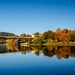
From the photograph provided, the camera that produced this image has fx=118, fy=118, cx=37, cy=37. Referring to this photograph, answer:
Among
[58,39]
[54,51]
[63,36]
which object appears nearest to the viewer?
[54,51]

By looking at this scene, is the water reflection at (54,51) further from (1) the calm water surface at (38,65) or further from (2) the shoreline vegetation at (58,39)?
(2) the shoreline vegetation at (58,39)

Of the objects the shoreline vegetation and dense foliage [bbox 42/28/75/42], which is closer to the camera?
dense foliage [bbox 42/28/75/42]

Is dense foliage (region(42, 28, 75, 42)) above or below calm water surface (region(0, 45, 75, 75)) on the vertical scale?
above

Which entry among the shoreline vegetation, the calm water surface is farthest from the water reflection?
the shoreline vegetation

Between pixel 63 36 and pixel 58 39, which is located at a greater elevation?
pixel 63 36

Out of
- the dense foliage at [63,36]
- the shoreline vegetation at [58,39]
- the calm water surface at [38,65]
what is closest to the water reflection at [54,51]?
the calm water surface at [38,65]

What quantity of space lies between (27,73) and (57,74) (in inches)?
88.0

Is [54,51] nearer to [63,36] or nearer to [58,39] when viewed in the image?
[63,36]

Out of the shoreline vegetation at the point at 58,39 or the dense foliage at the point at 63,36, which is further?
the shoreline vegetation at the point at 58,39

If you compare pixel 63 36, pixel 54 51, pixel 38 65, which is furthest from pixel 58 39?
pixel 38 65

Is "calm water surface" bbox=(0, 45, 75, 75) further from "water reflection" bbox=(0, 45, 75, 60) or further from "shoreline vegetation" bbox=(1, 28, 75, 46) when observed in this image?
"shoreline vegetation" bbox=(1, 28, 75, 46)

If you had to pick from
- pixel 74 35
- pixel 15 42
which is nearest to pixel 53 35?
pixel 74 35

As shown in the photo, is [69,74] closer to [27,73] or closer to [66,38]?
[27,73]

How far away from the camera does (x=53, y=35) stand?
70375 millimetres
